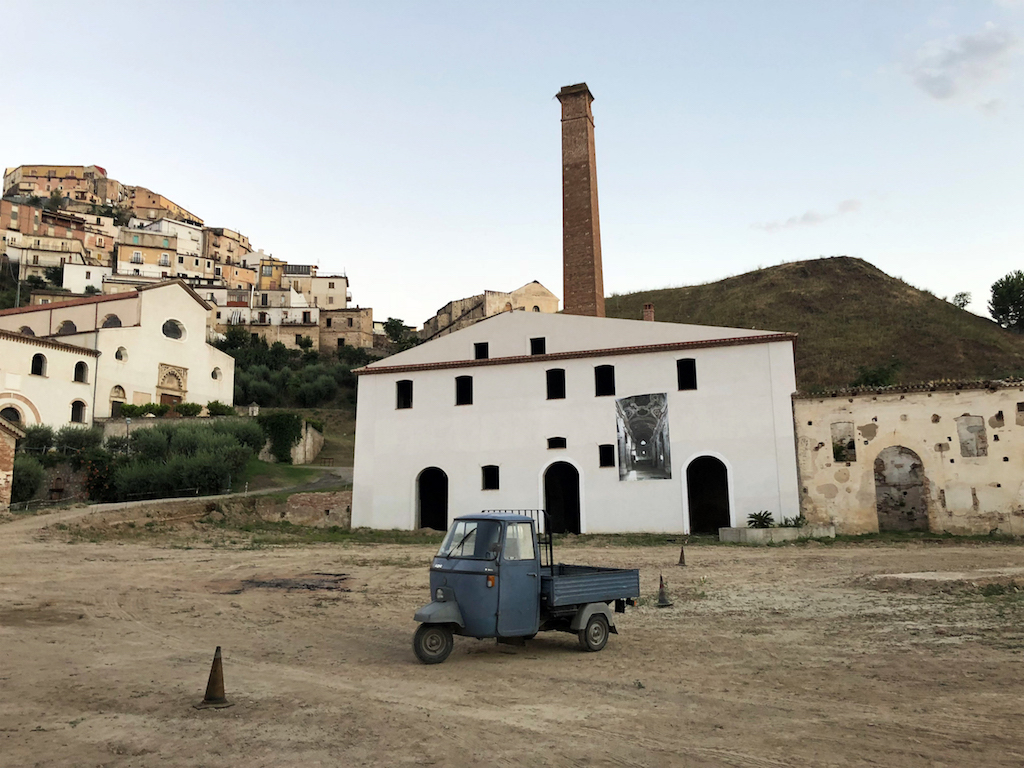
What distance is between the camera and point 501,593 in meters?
9.26

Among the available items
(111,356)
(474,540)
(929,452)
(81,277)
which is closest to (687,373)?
(929,452)

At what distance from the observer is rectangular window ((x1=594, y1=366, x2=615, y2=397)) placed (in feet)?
94.1

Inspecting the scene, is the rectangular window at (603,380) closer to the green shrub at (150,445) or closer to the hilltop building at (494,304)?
the green shrub at (150,445)

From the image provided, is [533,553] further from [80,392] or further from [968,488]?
[80,392]

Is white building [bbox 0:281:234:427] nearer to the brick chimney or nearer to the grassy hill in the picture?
the brick chimney

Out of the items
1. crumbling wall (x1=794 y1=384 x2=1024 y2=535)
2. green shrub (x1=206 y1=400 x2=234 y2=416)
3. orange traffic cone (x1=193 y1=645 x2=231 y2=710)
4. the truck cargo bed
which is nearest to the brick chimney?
crumbling wall (x1=794 y1=384 x2=1024 y2=535)

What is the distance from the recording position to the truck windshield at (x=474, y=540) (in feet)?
30.8

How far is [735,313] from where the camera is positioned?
215 feet

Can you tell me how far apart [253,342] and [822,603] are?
69957 mm

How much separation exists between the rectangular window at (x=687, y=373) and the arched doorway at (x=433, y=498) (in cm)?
1028

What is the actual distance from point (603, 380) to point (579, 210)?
39.3 feet

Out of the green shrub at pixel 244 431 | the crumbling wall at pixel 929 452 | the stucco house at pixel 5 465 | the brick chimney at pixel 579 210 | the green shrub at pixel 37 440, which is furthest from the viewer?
the green shrub at pixel 244 431

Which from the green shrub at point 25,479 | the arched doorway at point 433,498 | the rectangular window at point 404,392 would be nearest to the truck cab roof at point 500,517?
the arched doorway at point 433,498

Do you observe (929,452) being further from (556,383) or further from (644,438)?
(556,383)
